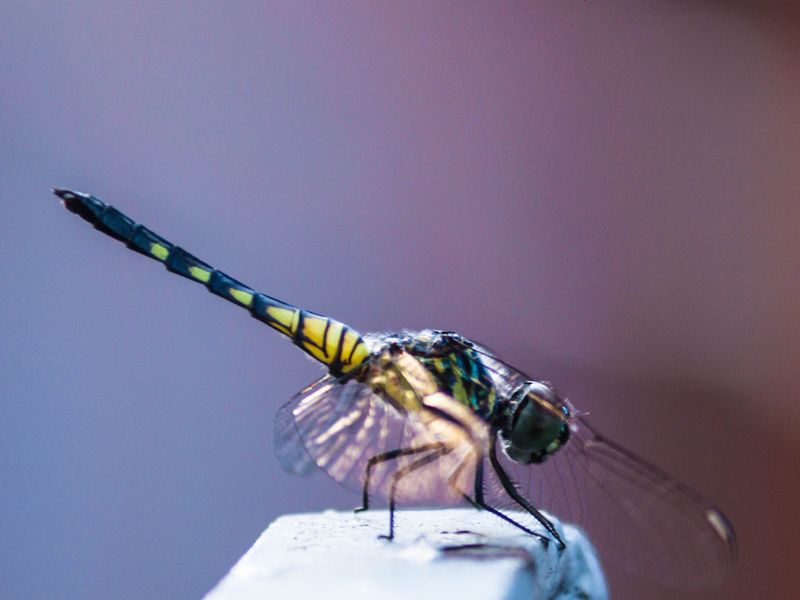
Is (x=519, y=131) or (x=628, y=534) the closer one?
(x=628, y=534)

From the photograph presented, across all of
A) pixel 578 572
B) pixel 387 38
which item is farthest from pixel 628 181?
pixel 578 572

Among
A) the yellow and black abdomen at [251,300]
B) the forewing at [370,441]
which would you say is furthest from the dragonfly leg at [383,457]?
the yellow and black abdomen at [251,300]

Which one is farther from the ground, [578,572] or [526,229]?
[526,229]

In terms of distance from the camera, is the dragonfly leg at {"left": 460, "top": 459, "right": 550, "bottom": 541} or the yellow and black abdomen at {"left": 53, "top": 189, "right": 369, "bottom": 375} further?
the yellow and black abdomen at {"left": 53, "top": 189, "right": 369, "bottom": 375}

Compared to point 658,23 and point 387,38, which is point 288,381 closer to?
point 387,38

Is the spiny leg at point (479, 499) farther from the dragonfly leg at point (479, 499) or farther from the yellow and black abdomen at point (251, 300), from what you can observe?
the yellow and black abdomen at point (251, 300)

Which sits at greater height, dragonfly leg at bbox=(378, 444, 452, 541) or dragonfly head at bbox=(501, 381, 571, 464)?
dragonfly head at bbox=(501, 381, 571, 464)

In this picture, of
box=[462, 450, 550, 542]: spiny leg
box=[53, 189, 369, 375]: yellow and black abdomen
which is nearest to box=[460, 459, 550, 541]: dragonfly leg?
box=[462, 450, 550, 542]: spiny leg

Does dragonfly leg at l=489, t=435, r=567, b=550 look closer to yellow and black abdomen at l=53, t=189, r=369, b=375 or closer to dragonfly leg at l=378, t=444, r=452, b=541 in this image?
dragonfly leg at l=378, t=444, r=452, b=541
